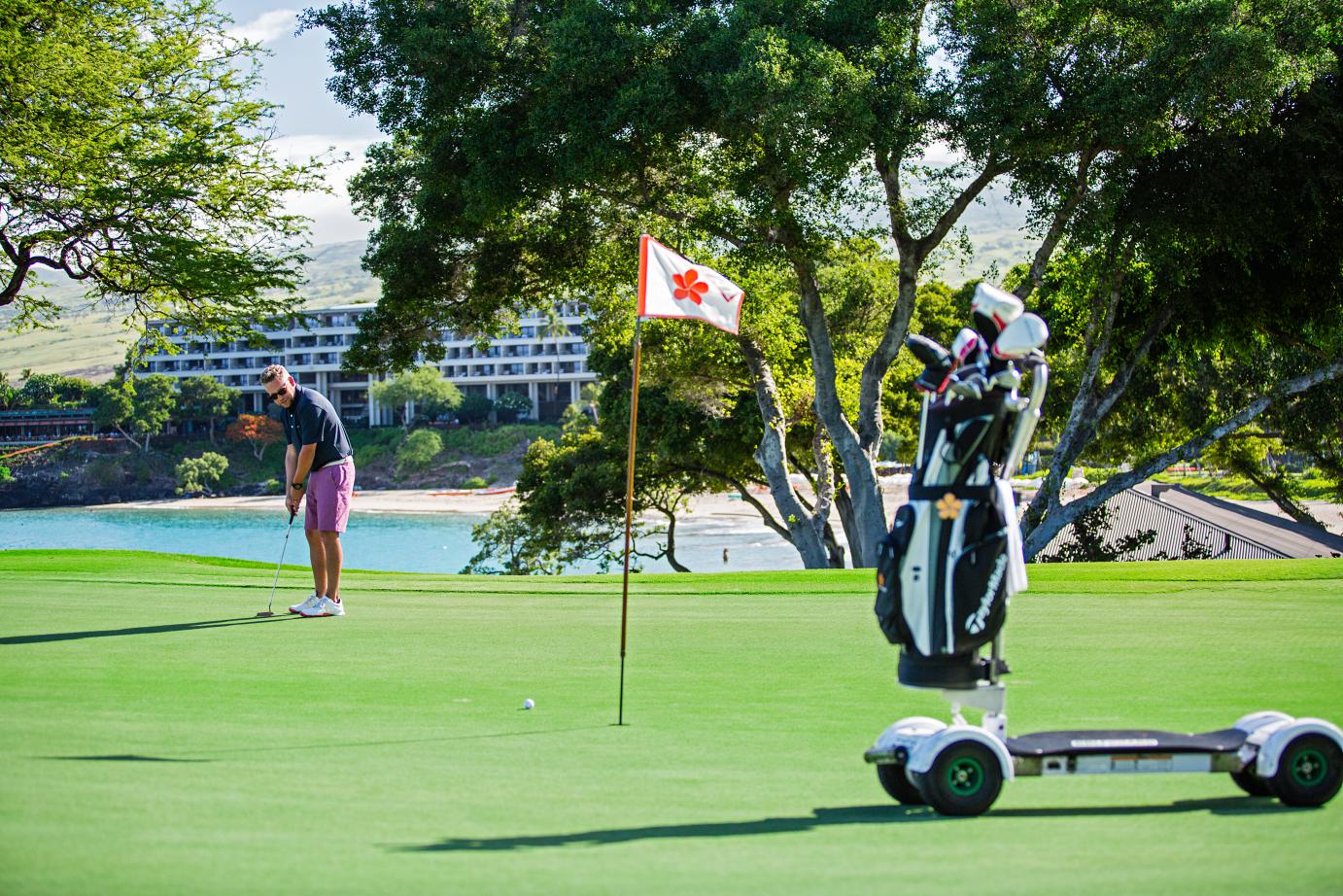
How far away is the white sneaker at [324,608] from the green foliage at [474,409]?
118 meters

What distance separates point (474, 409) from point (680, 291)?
404 ft

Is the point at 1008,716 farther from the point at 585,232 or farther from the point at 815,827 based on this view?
the point at 585,232

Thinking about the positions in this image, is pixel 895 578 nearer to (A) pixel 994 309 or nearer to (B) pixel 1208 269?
(A) pixel 994 309

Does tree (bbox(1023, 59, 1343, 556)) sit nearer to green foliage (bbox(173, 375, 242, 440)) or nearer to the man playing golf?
the man playing golf

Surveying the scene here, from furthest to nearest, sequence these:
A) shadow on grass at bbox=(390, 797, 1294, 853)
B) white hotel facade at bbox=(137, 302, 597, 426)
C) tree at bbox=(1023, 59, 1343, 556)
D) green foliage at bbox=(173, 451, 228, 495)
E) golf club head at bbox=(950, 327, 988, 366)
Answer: white hotel facade at bbox=(137, 302, 597, 426) < green foliage at bbox=(173, 451, 228, 495) < tree at bbox=(1023, 59, 1343, 556) < golf club head at bbox=(950, 327, 988, 366) < shadow on grass at bbox=(390, 797, 1294, 853)

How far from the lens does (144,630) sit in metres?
9.98

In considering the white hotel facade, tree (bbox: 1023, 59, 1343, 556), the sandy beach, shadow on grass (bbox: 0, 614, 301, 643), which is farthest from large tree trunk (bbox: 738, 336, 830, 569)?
the white hotel facade

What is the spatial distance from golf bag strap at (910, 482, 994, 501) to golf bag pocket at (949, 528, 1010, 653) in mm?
162

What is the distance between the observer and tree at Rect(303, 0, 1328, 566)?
19.4 m

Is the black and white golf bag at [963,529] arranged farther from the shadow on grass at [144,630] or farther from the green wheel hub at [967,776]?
the shadow on grass at [144,630]

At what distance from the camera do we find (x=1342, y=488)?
38.4 metres

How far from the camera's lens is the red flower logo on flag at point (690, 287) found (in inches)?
299

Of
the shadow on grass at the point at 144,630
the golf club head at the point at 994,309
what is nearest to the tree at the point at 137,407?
the shadow on grass at the point at 144,630

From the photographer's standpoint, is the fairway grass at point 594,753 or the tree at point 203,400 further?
the tree at point 203,400
